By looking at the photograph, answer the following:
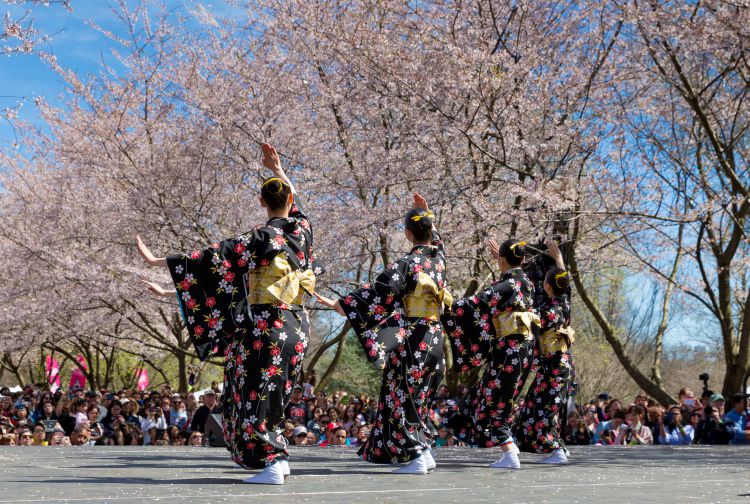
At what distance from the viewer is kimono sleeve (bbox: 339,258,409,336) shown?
5422mm

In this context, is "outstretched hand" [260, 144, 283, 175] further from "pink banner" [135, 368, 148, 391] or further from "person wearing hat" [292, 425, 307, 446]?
"pink banner" [135, 368, 148, 391]

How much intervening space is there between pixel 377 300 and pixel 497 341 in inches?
52.2

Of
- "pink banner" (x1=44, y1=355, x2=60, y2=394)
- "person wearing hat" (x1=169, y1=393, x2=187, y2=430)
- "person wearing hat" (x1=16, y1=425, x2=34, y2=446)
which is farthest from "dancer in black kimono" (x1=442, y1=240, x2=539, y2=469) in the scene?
"pink banner" (x1=44, y1=355, x2=60, y2=394)

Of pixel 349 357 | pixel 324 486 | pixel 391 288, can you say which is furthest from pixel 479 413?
pixel 349 357

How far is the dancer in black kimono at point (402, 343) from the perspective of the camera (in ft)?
17.6

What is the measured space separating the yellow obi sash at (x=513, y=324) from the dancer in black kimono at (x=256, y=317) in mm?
2025

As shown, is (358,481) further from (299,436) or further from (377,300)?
(299,436)

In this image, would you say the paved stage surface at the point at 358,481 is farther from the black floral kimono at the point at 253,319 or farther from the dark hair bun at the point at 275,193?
the dark hair bun at the point at 275,193

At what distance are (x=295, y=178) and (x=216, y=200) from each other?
1986 mm

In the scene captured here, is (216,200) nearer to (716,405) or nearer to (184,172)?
(184,172)

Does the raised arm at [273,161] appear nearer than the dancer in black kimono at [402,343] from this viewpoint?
Yes

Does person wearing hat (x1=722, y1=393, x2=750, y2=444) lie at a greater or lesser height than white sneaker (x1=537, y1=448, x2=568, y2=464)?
greater

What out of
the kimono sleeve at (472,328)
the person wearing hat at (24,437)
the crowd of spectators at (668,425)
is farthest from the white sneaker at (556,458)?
the person wearing hat at (24,437)

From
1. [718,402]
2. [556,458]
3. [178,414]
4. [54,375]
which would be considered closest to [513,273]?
[556,458]
